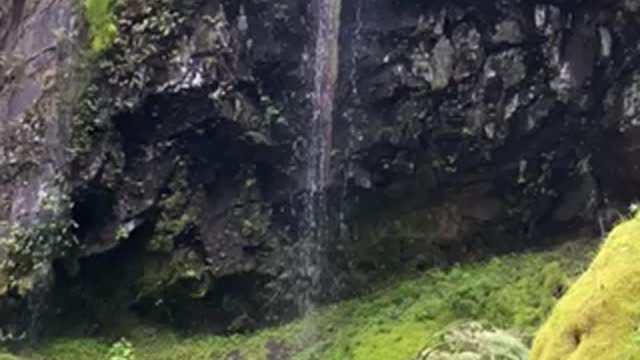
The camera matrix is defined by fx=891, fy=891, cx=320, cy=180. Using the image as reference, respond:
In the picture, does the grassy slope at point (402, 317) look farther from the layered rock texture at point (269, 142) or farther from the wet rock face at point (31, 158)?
the wet rock face at point (31, 158)

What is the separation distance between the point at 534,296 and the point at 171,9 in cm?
763

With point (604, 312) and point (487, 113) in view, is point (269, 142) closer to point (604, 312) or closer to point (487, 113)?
point (487, 113)

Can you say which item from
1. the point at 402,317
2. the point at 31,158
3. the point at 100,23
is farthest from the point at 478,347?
the point at 100,23

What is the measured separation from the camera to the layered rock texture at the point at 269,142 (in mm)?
14570

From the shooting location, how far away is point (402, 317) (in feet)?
48.2

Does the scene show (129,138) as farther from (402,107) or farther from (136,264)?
(402,107)

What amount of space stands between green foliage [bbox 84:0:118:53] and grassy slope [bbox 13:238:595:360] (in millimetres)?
4871

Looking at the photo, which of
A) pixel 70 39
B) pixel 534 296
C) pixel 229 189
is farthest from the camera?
pixel 229 189

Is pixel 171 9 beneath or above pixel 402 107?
above

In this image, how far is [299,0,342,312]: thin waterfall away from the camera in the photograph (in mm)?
16234

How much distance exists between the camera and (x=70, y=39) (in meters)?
14.9

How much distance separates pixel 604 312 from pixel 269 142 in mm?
10871

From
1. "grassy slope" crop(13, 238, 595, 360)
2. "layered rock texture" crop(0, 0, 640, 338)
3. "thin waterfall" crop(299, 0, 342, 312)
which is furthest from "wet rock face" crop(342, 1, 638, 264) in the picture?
"grassy slope" crop(13, 238, 595, 360)

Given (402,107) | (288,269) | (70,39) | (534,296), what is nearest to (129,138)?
(70,39)
